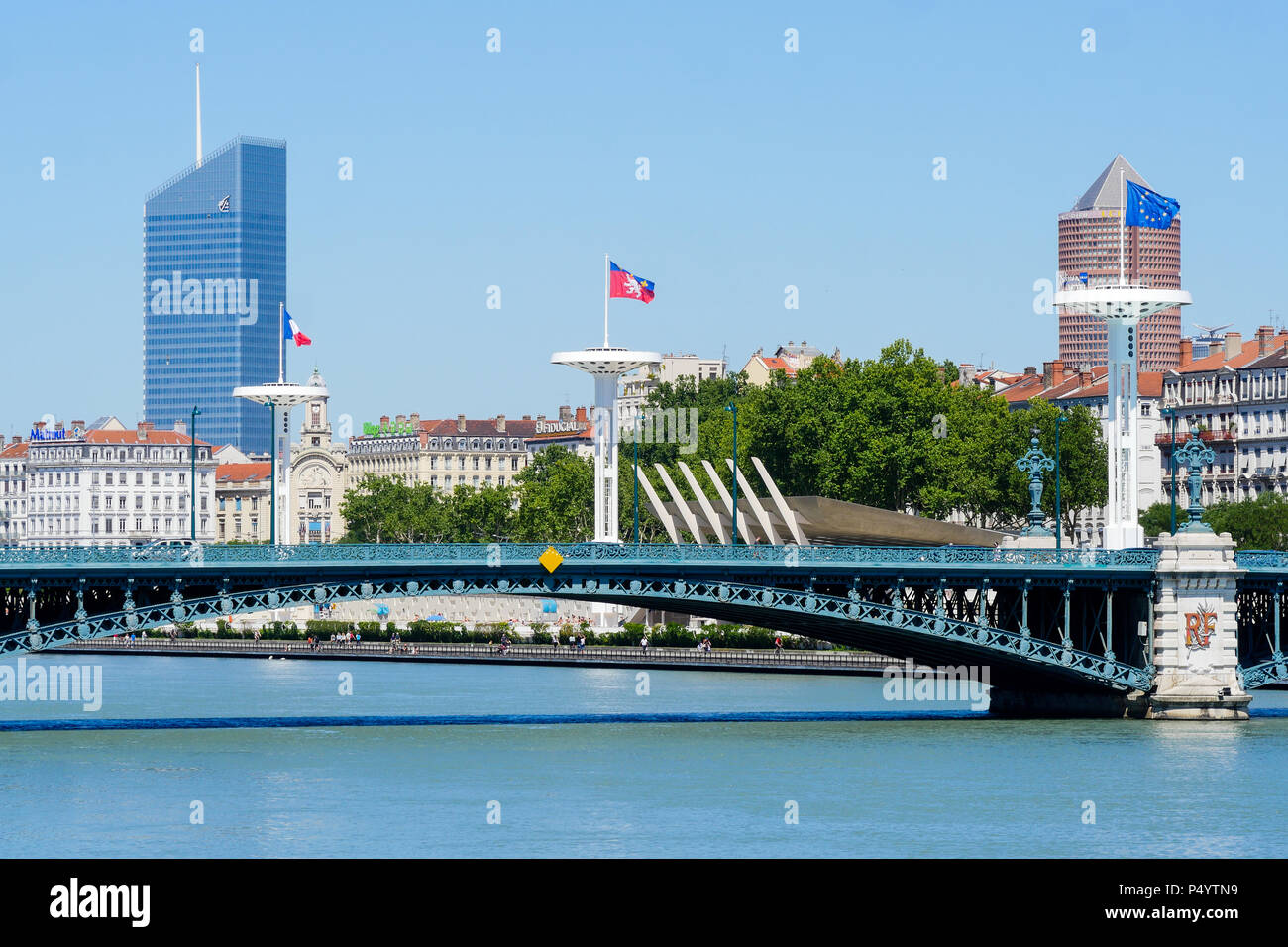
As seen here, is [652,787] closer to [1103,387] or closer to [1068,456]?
[1068,456]

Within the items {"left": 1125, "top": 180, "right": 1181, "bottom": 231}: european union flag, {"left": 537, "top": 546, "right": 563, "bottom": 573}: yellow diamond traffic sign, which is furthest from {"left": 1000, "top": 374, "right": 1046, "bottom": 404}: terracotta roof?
{"left": 537, "top": 546, "right": 563, "bottom": 573}: yellow diamond traffic sign

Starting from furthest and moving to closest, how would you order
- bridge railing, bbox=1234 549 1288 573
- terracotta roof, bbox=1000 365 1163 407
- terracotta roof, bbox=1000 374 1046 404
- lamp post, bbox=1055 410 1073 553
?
terracotta roof, bbox=1000 374 1046 404, terracotta roof, bbox=1000 365 1163 407, lamp post, bbox=1055 410 1073 553, bridge railing, bbox=1234 549 1288 573

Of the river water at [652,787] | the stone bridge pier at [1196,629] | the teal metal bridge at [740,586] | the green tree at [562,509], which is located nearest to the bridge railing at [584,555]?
the teal metal bridge at [740,586]

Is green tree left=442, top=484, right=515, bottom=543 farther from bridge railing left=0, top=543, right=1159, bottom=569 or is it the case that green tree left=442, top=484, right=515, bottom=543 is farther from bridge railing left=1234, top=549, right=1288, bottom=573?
bridge railing left=1234, top=549, right=1288, bottom=573

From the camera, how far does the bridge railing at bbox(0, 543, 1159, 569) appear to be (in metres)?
63.0

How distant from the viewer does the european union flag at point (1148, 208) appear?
69.7 metres

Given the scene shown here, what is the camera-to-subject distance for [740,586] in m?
65.4

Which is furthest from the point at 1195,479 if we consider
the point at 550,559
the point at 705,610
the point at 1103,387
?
the point at 1103,387

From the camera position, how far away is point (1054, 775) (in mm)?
55500

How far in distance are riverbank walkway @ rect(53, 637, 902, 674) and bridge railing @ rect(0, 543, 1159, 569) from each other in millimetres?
29521

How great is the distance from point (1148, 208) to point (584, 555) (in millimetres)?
19317
